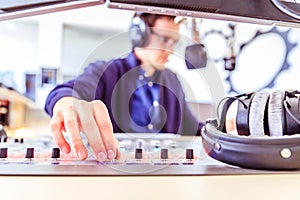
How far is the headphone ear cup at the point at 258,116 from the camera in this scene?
437mm

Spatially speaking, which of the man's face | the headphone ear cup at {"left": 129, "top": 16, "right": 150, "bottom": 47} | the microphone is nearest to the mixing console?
the microphone

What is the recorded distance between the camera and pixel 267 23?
1.68ft

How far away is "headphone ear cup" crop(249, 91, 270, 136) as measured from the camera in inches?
17.2

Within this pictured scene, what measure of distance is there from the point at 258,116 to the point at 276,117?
0.03 meters

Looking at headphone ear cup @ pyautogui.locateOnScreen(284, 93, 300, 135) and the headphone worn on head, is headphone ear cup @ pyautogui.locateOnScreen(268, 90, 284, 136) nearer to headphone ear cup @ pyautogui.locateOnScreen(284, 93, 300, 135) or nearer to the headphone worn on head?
headphone ear cup @ pyautogui.locateOnScreen(284, 93, 300, 135)

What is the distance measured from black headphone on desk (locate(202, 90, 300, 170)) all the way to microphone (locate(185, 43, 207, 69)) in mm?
136

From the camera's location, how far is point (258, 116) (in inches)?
17.5

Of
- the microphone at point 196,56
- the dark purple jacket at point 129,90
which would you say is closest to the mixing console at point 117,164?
the microphone at point 196,56

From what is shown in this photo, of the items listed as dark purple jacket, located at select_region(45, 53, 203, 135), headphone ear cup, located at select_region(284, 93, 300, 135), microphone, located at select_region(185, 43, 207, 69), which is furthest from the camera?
dark purple jacket, located at select_region(45, 53, 203, 135)
